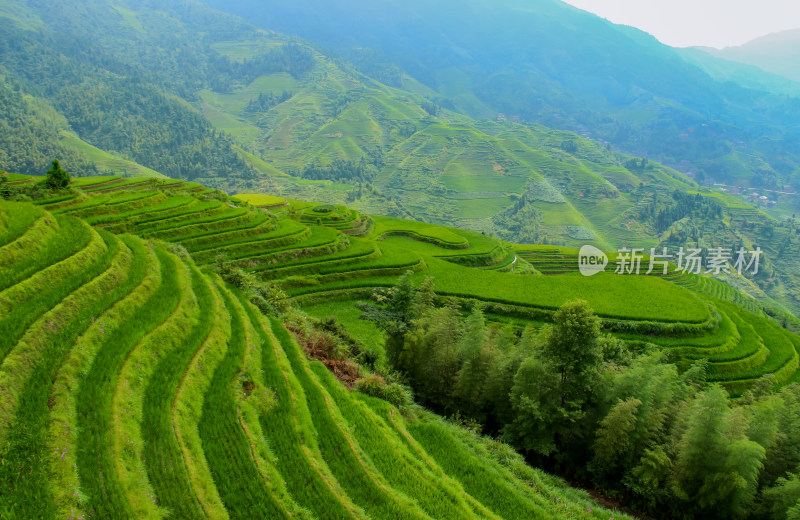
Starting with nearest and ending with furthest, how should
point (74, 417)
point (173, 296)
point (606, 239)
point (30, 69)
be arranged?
1. point (74, 417)
2. point (173, 296)
3. point (606, 239)
4. point (30, 69)

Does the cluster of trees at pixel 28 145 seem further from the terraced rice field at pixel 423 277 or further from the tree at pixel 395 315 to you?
the tree at pixel 395 315

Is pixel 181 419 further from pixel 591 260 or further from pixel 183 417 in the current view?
pixel 591 260

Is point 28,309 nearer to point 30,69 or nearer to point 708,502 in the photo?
point 708,502

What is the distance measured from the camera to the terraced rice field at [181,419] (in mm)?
8641

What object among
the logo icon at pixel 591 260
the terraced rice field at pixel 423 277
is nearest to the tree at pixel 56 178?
the terraced rice field at pixel 423 277

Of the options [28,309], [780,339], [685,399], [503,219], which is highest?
[503,219]

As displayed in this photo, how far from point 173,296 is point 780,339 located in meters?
42.9

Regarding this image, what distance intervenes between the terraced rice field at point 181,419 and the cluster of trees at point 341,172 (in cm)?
17216

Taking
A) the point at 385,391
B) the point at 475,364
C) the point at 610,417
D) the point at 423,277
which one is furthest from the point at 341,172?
the point at 610,417

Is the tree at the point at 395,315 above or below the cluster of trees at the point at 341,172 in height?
below

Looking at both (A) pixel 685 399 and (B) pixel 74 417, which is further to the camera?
(A) pixel 685 399

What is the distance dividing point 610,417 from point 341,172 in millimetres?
182440

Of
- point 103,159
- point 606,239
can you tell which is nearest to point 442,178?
point 606,239

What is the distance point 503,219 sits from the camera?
480ft
